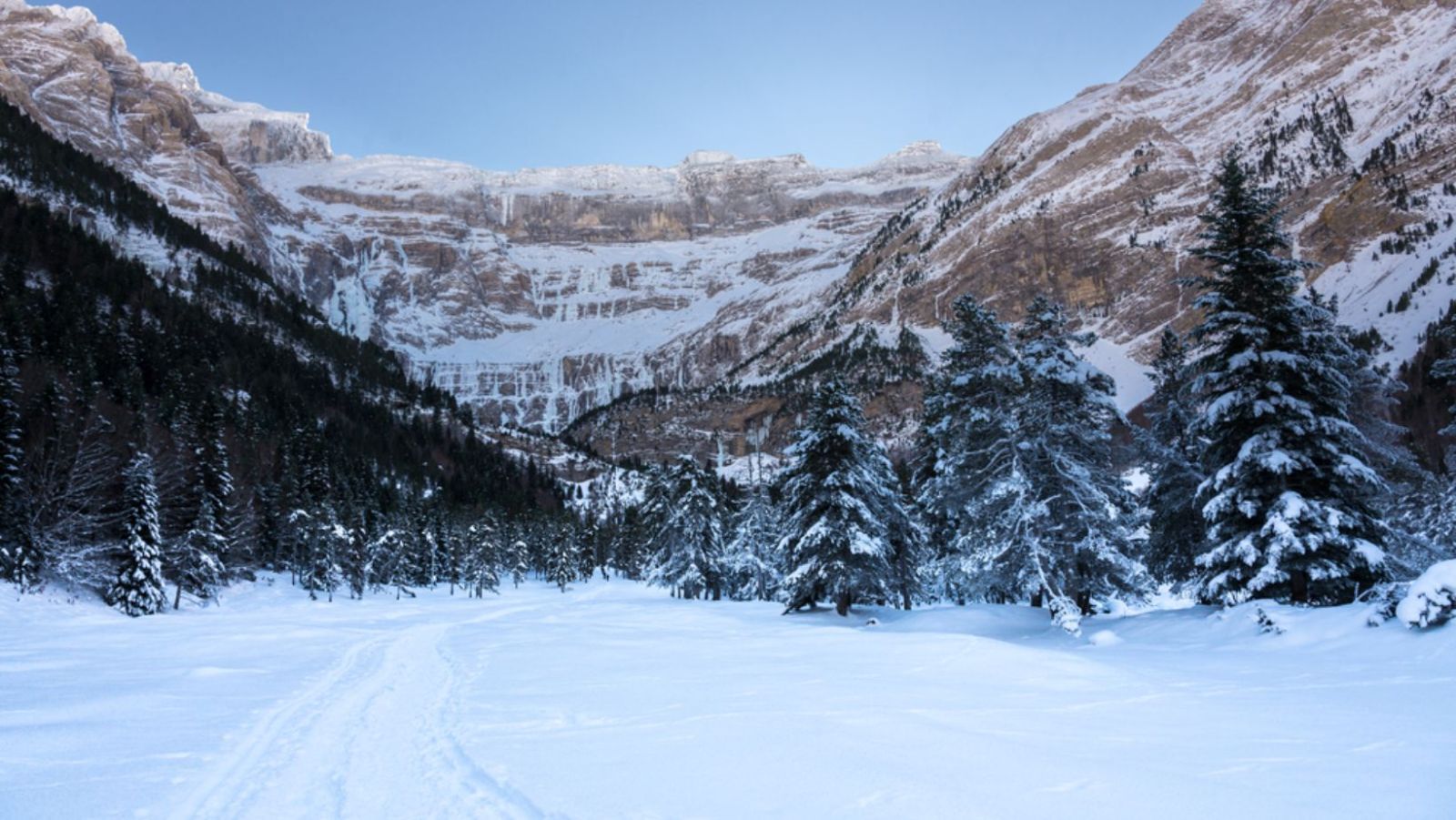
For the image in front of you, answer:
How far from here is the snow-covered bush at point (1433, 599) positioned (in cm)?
941

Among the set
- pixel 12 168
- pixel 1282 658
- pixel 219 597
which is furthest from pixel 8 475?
pixel 12 168

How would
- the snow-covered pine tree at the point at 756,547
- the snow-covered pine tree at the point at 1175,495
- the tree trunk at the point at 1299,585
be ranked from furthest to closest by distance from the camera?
the snow-covered pine tree at the point at 756,547 → the snow-covered pine tree at the point at 1175,495 → the tree trunk at the point at 1299,585

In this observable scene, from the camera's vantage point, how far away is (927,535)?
31.8 m

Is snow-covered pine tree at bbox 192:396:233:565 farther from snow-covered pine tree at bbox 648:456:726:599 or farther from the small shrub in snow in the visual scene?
the small shrub in snow

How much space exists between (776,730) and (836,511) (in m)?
Answer: 19.6

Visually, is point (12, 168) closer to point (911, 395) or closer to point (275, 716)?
point (275, 716)

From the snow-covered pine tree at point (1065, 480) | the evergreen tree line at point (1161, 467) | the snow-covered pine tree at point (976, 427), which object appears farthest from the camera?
the snow-covered pine tree at point (976, 427)

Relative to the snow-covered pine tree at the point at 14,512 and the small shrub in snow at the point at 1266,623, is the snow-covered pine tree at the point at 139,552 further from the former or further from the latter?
the small shrub in snow at the point at 1266,623

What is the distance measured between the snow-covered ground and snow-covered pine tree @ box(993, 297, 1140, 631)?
3456 mm

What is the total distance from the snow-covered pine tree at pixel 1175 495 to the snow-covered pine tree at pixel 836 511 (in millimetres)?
9284

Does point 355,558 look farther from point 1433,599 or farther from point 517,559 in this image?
point 1433,599

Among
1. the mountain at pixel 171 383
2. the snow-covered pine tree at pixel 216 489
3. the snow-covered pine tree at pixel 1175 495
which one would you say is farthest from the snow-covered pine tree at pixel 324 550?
the snow-covered pine tree at pixel 1175 495

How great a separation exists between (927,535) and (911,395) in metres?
166

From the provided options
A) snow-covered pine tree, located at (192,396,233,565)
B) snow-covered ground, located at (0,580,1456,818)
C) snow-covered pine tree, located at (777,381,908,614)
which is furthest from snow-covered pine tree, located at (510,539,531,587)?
snow-covered ground, located at (0,580,1456,818)
